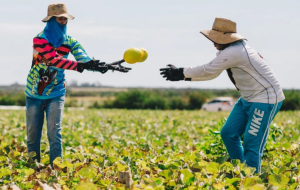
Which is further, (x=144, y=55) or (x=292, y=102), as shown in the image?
(x=292, y=102)

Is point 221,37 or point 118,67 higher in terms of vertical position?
point 221,37

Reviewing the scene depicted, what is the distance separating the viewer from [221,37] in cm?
447

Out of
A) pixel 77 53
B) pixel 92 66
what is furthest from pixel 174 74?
pixel 77 53

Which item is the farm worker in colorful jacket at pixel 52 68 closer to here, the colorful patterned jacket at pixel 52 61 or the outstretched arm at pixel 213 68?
the colorful patterned jacket at pixel 52 61

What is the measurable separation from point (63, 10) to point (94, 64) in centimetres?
71

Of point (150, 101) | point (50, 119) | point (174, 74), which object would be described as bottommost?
point (150, 101)

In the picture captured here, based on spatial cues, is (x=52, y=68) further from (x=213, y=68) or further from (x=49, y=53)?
(x=213, y=68)

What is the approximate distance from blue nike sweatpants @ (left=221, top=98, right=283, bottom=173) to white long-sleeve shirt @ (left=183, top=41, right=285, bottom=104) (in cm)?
9

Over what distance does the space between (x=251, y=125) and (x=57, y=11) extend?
2.52 meters

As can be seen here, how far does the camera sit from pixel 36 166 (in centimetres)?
495

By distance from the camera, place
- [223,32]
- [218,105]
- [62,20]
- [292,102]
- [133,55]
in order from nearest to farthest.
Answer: [223,32], [62,20], [133,55], [292,102], [218,105]

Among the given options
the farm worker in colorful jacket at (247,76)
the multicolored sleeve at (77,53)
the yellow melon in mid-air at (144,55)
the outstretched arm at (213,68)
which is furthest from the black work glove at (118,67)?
the outstretched arm at (213,68)

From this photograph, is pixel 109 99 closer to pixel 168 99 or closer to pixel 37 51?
pixel 168 99

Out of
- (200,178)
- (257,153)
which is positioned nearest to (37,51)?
(200,178)
